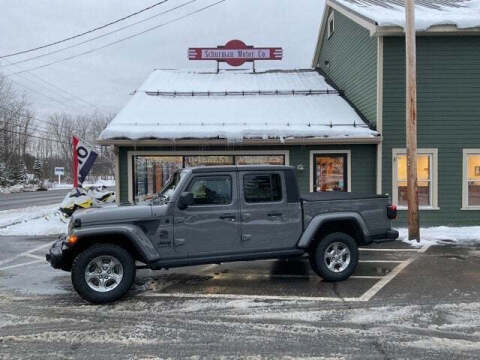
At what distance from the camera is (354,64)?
14680 millimetres

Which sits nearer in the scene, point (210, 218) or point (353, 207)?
point (210, 218)

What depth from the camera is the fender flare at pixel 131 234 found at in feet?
18.5

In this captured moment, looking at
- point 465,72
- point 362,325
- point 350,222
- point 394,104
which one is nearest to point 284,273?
point 350,222

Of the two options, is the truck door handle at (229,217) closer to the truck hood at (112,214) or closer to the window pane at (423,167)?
the truck hood at (112,214)

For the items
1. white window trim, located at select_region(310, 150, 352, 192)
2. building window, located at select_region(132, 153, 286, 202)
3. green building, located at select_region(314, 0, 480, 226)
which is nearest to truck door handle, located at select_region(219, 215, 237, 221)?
building window, located at select_region(132, 153, 286, 202)

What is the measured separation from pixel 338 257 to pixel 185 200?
2.79m

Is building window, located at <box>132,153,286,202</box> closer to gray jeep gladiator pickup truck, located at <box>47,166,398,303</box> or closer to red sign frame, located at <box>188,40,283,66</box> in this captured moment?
gray jeep gladiator pickup truck, located at <box>47,166,398,303</box>

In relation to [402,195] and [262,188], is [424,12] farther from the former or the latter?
[262,188]

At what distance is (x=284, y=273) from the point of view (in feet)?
24.3

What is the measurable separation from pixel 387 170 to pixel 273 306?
27.2 feet

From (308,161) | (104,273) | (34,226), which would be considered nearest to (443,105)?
(308,161)

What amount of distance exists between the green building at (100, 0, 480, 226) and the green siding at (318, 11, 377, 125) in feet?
0.23

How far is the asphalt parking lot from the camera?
4246 millimetres

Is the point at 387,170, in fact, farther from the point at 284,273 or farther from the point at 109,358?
the point at 109,358
